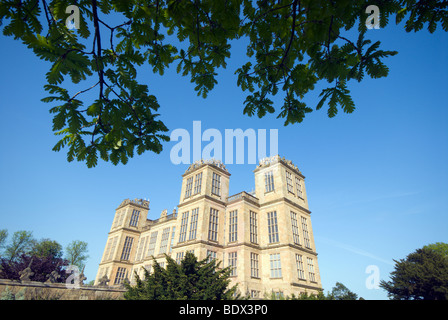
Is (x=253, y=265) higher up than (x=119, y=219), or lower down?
lower down

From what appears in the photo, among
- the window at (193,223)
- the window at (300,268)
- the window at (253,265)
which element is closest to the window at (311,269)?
the window at (300,268)

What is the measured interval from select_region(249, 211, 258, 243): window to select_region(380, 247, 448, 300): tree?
21.3 m

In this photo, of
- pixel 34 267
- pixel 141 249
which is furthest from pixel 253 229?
pixel 34 267

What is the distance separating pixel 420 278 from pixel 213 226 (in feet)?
85.8

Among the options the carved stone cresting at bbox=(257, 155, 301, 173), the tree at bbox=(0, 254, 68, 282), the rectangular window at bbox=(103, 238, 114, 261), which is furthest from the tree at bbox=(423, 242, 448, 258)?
the tree at bbox=(0, 254, 68, 282)

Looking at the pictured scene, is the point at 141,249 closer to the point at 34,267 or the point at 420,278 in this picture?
the point at 34,267

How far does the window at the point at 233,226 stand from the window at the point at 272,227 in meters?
3.25

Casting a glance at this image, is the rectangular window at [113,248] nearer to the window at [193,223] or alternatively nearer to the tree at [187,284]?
the window at [193,223]

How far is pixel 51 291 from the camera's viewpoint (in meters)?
15.9

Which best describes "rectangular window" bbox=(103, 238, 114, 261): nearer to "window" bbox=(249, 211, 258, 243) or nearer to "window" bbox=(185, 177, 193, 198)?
"window" bbox=(185, 177, 193, 198)

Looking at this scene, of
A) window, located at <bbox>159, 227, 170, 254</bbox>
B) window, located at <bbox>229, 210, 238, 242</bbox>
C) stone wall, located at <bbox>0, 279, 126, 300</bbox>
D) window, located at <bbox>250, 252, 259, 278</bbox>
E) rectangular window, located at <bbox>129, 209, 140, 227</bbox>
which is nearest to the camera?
stone wall, located at <bbox>0, 279, 126, 300</bbox>

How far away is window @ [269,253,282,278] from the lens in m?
17.9
